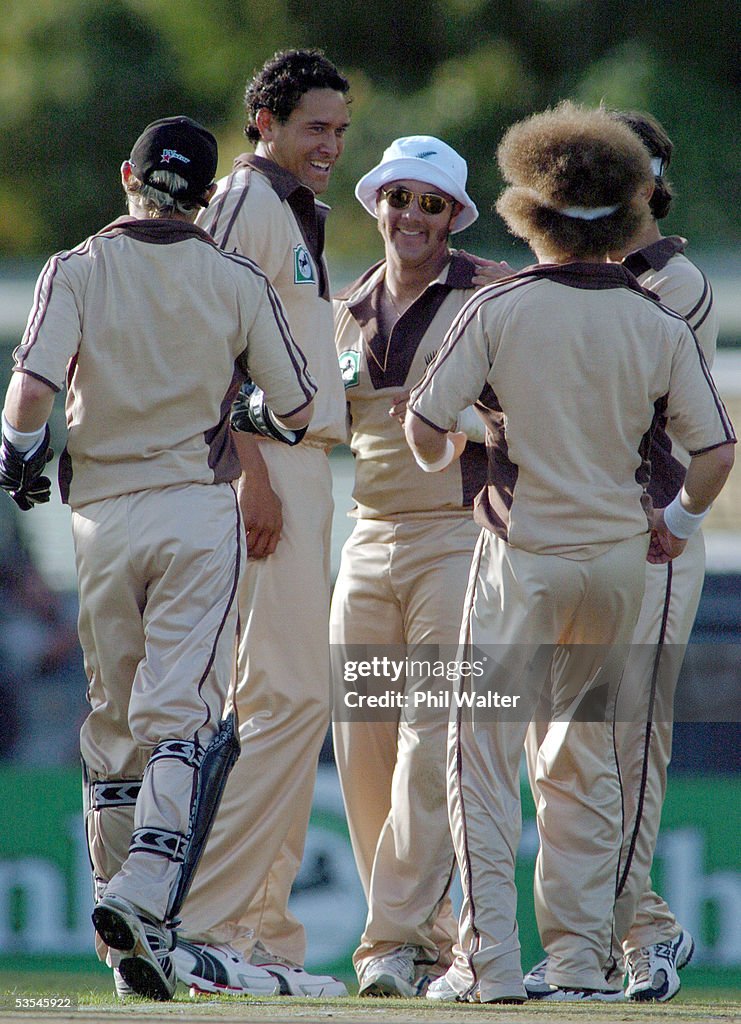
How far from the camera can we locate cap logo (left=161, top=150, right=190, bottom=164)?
4688 mm

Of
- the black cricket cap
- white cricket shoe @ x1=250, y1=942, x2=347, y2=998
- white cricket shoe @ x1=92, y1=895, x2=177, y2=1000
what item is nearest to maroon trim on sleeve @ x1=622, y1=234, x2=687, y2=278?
the black cricket cap

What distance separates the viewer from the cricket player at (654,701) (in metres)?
5.21

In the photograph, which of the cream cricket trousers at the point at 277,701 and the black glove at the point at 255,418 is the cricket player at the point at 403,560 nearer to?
the cream cricket trousers at the point at 277,701

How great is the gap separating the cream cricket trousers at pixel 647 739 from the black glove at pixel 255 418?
3.70 feet

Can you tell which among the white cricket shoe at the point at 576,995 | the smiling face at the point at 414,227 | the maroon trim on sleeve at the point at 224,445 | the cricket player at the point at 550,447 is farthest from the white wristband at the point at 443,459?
the white cricket shoe at the point at 576,995

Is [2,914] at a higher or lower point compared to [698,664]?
lower

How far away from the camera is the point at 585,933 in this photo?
486 centimetres

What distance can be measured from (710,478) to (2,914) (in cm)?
431

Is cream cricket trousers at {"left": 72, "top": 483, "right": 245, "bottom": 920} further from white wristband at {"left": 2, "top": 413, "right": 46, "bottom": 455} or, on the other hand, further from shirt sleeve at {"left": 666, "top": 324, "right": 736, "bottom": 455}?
shirt sleeve at {"left": 666, "top": 324, "right": 736, "bottom": 455}

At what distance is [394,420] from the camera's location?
568cm

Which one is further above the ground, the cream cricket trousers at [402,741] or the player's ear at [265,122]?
the player's ear at [265,122]

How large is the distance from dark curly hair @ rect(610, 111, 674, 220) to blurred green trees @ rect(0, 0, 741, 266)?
14.0m

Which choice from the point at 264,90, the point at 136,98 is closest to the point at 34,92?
the point at 136,98

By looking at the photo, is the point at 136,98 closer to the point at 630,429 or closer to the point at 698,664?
the point at 698,664
